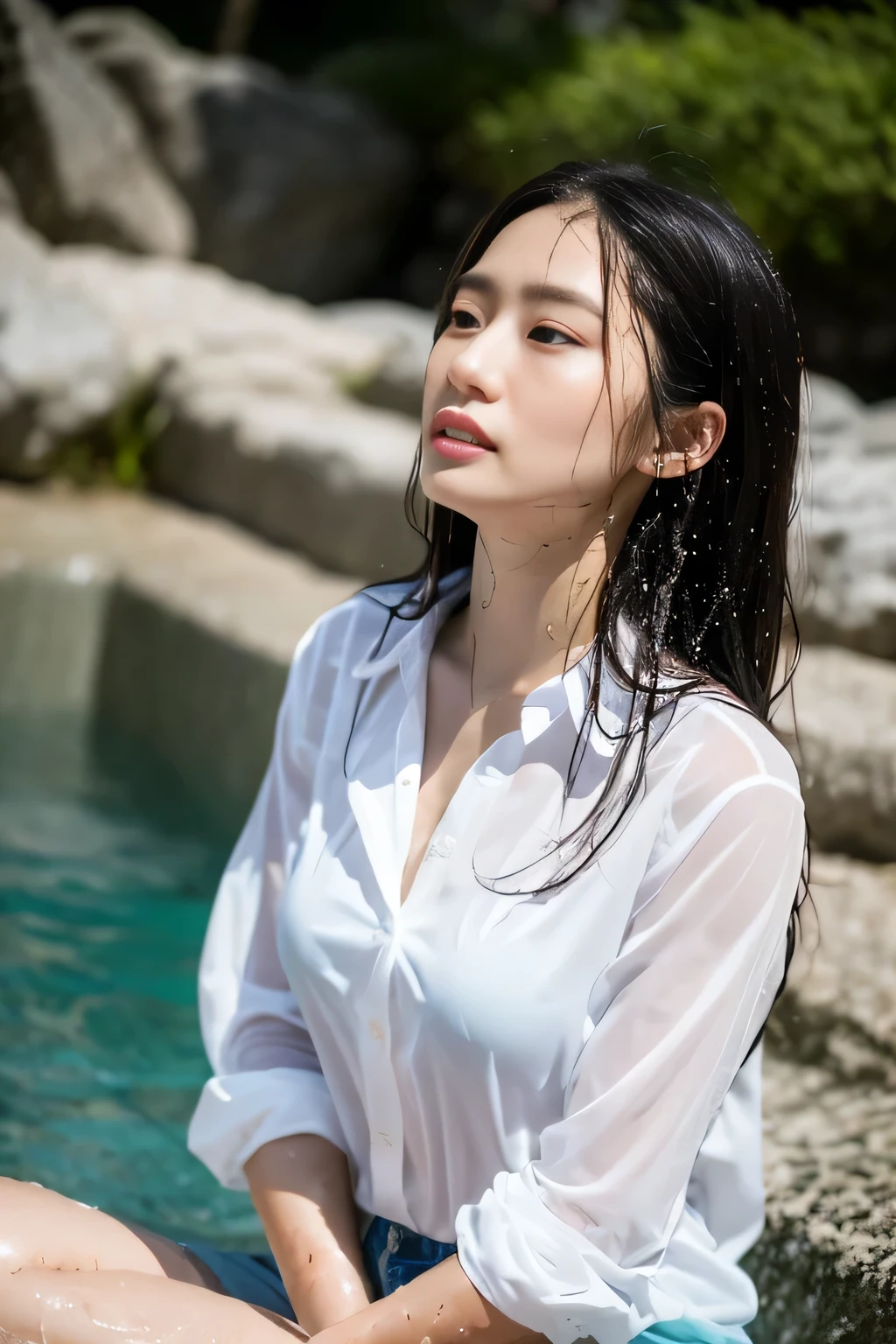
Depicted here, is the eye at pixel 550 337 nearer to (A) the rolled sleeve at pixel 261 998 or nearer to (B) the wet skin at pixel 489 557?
(B) the wet skin at pixel 489 557

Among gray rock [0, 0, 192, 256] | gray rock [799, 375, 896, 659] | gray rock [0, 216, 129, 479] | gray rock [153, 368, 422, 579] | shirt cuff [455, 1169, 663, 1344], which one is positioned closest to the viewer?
shirt cuff [455, 1169, 663, 1344]

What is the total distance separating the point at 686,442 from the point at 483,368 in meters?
0.26

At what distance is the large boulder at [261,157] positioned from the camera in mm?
9484

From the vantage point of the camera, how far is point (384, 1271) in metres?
1.63

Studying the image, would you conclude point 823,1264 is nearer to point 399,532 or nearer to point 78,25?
point 399,532

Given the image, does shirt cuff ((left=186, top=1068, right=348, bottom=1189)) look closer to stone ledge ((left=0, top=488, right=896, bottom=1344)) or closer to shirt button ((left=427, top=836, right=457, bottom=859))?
shirt button ((left=427, top=836, right=457, bottom=859))

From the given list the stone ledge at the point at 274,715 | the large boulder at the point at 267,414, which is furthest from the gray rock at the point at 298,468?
the stone ledge at the point at 274,715

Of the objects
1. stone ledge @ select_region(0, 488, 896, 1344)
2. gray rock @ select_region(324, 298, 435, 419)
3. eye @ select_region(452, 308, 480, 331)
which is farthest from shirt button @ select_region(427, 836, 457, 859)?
gray rock @ select_region(324, 298, 435, 419)

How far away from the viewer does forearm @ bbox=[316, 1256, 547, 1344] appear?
1415 mm

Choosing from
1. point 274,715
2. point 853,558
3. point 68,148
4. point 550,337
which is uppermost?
point 68,148

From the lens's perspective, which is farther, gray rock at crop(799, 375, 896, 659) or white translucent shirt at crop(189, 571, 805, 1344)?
gray rock at crop(799, 375, 896, 659)

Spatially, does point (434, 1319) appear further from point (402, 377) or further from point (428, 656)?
point (402, 377)

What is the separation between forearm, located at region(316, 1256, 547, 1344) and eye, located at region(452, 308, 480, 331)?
3.41ft

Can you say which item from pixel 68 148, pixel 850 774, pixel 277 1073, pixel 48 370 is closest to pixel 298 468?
pixel 48 370
